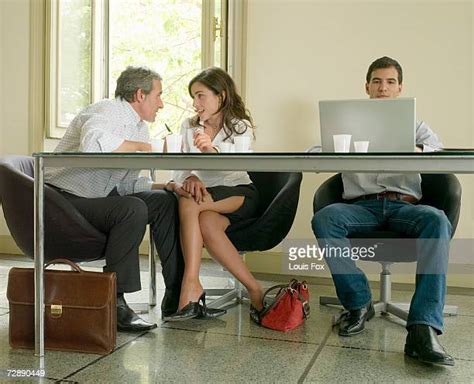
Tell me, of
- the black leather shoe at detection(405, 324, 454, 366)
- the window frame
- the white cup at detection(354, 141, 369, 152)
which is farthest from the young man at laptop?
the window frame

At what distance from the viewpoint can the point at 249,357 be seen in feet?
6.36

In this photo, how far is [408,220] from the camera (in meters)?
2.20

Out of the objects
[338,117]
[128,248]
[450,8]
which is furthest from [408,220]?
[450,8]

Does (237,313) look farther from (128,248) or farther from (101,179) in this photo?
(101,179)

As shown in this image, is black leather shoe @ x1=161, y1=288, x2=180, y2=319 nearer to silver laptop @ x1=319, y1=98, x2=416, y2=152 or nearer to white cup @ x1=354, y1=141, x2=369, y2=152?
silver laptop @ x1=319, y1=98, x2=416, y2=152

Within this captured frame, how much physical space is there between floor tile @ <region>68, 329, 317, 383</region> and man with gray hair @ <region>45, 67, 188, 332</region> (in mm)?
187

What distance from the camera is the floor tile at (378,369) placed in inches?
68.7

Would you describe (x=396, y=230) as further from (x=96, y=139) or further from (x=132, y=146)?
(x=96, y=139)

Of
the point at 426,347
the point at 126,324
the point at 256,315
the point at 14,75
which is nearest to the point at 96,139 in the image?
the point at 126,324

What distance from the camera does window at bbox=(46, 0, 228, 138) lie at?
4.27m

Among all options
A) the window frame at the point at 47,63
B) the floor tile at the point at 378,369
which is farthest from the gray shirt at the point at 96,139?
the window frame at the point at 47,63

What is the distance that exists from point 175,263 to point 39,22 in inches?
107

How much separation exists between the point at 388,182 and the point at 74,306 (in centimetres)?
136

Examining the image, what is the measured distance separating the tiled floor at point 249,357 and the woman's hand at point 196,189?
515mm
